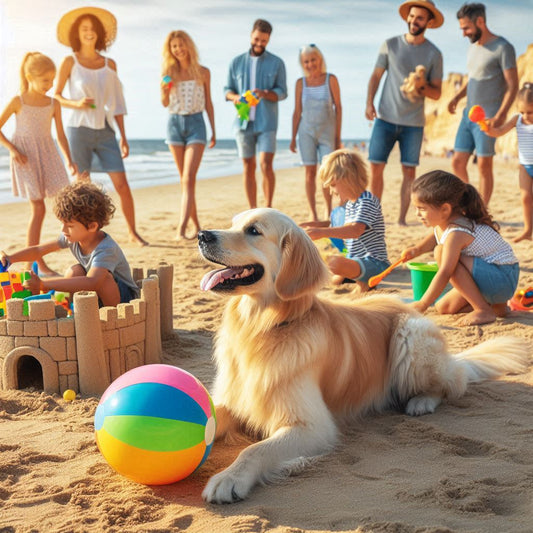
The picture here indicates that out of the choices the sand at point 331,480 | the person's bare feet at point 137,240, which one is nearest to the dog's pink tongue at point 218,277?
the sand at point 331,480

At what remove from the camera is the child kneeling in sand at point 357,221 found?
587 cm

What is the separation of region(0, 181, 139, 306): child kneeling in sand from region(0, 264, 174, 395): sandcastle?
401 mm

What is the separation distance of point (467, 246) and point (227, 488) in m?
3.10

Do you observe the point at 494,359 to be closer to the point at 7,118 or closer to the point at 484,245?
the point at 484,245

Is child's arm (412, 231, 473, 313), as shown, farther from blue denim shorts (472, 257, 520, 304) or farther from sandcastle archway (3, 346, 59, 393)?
sandcastle archway (3, 346, 59, 393)

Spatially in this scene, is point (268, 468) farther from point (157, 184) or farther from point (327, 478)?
point (157, 184)

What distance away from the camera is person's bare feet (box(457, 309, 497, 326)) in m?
5.00

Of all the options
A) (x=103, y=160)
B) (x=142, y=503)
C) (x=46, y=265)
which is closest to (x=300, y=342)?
(x=142, y=503)

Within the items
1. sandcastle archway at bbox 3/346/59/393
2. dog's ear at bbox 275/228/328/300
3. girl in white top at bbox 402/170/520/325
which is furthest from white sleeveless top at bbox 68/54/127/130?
dog's ear at bbox 275/228/328/300

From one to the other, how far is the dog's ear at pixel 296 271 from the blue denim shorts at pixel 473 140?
18.4 ft

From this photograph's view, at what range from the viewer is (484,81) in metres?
8.03

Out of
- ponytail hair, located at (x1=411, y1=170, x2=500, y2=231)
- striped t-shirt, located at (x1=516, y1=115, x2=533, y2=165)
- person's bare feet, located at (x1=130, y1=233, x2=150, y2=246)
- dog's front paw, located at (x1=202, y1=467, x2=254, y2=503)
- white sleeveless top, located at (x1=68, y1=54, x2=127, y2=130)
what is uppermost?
white sleeveless top, located at (x1=68, y1=54, x2=127, y2=130)

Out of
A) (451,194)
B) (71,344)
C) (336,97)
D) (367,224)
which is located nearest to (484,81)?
(336,97)

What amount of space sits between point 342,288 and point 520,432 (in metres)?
3.19
